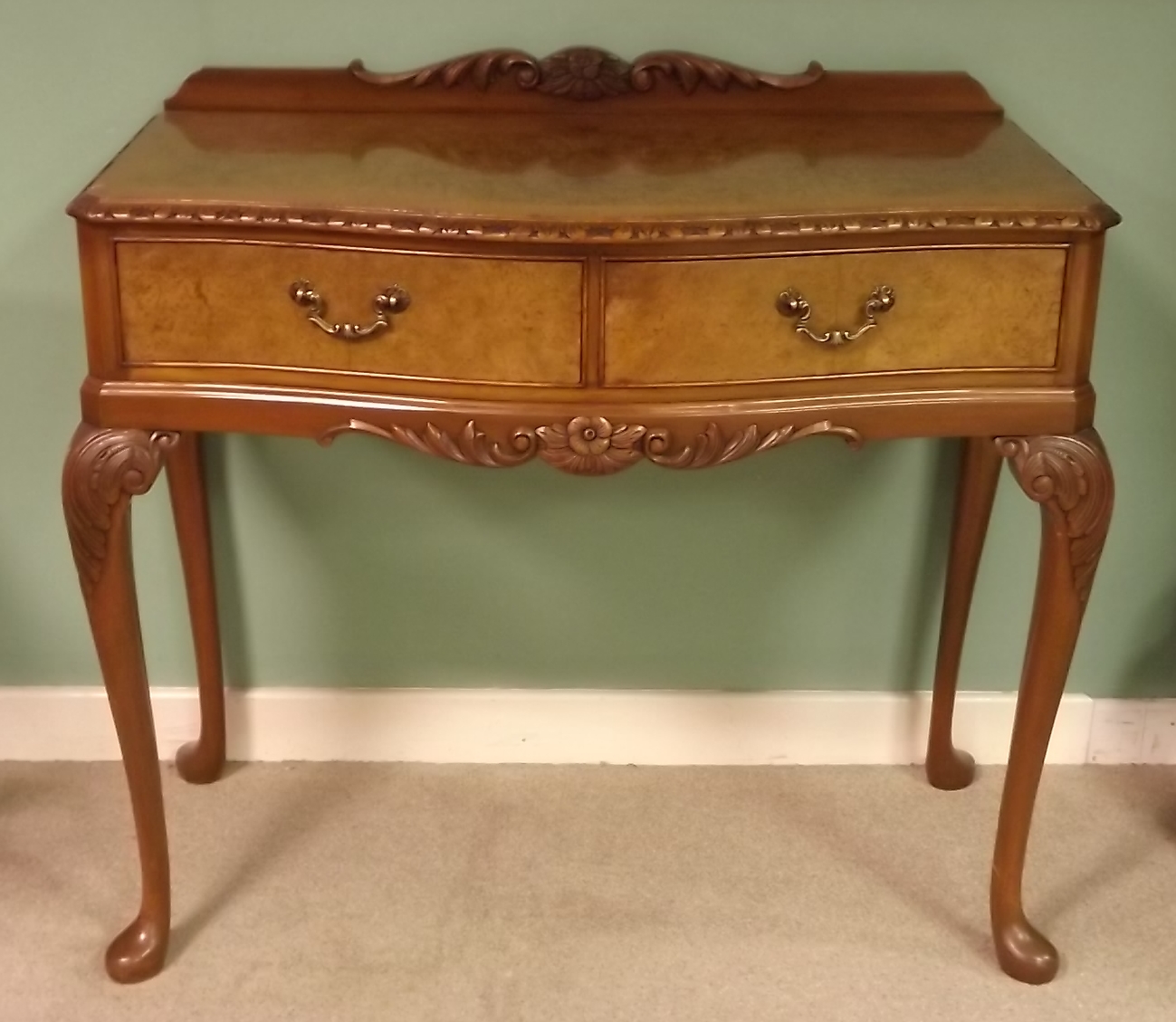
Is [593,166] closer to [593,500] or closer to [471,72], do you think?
[471,72]

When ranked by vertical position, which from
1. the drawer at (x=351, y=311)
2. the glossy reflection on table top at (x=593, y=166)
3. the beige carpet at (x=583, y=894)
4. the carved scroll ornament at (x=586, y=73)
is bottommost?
the beige carpet at (x=583, y=894)

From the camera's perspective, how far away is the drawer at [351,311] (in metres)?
1.22

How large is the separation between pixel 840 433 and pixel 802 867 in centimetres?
66

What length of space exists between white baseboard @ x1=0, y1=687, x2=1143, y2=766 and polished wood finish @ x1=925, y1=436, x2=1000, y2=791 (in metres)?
0.06

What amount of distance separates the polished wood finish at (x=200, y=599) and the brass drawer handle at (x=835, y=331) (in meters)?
0.77

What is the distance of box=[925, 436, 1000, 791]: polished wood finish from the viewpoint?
66.2 inches

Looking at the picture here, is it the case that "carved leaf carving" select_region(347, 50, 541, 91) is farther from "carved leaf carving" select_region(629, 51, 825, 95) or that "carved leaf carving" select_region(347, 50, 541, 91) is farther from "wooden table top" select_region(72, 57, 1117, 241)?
"carved leaf carving" select_region(629, 51, 825, 95)

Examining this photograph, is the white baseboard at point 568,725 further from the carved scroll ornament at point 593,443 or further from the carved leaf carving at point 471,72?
the carved leaf carving at point 471,72

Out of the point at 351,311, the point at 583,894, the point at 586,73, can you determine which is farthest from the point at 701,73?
the point at 583,894

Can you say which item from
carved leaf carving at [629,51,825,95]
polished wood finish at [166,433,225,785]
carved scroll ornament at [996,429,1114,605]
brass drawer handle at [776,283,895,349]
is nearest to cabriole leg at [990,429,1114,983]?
carved scroll ornament at [996,429,1114,605]

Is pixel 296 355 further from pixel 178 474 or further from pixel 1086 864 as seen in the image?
pixel 1086 864

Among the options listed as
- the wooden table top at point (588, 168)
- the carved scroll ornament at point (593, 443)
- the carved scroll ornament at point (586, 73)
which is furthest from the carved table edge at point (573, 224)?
the carved scroll ornament at point (586, 73)

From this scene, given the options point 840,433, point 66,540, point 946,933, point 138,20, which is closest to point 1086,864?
→ point 946,933

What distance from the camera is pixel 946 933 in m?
1.60
